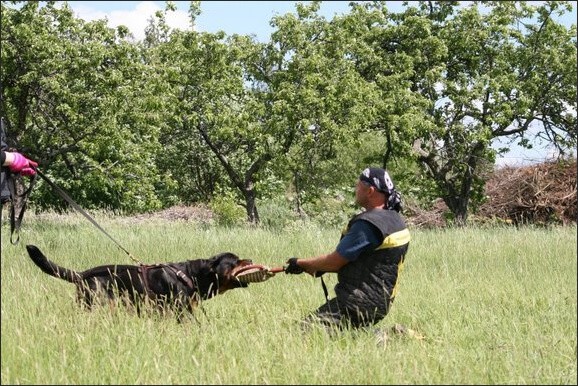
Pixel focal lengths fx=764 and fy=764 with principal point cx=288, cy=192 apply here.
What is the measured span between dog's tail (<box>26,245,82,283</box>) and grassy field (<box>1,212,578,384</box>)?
15 centimetres

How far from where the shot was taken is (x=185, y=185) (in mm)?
30000

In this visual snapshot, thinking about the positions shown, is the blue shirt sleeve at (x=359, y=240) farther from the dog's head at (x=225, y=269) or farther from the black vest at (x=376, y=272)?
the dog's head at (x=225, y=269)

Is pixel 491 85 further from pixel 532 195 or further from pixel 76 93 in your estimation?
pixel 76 93

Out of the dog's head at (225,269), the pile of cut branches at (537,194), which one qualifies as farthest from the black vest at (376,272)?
the pile of cut branches at (537,194)

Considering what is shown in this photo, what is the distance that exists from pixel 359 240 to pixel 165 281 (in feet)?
5.12

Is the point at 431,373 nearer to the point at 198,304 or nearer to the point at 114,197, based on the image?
the point at 198,304

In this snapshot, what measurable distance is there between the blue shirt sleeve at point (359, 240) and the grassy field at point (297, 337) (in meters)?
0.56

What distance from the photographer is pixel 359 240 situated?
5148 mm

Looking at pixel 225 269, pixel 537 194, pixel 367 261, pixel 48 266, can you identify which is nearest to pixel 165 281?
pixel 225 269

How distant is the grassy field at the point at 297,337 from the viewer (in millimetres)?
4137

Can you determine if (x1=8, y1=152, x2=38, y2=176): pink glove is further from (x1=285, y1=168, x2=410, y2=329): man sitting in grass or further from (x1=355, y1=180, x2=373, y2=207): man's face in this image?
(x1=355, y1=180, x2=373, y2=207): man's face

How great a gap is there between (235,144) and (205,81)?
2341 mm

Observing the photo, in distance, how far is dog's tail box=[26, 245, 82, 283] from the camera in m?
5.27

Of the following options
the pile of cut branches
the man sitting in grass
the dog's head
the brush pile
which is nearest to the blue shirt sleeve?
the man sitting in grass
